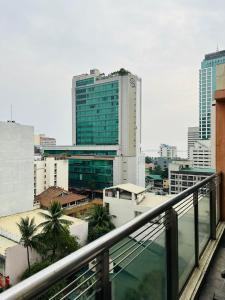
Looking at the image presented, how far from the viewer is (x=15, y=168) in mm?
25406

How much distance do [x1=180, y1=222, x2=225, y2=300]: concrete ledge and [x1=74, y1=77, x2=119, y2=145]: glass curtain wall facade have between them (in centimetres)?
4512

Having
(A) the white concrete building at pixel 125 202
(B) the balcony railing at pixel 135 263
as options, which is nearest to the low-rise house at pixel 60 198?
(A) the white concrete building at pixel 125 202

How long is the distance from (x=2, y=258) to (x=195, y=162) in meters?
66.5

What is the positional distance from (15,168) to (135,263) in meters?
25.9

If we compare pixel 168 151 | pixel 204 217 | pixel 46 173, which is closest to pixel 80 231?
pixel 46 173

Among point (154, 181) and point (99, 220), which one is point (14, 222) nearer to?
point (99, 220)

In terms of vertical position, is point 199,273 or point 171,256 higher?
point 171,256

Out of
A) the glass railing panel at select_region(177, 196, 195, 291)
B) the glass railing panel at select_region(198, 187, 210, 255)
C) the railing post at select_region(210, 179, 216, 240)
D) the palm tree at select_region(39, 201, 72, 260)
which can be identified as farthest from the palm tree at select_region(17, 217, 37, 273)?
the glass railing panel at select_region(177, 196, 195, 291)

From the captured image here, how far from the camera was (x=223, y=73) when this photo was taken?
373cm

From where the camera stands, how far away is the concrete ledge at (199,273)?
201 cm

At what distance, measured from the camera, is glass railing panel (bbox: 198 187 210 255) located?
8.68 feet

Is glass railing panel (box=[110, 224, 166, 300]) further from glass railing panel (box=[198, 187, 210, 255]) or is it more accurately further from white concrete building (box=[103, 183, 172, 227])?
white concrete building (box=[103, 183, 172, 227])

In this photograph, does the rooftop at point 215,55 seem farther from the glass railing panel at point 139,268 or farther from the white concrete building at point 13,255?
the glass railing panel at point 139,268

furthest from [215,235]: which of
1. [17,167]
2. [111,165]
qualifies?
[111,165]
